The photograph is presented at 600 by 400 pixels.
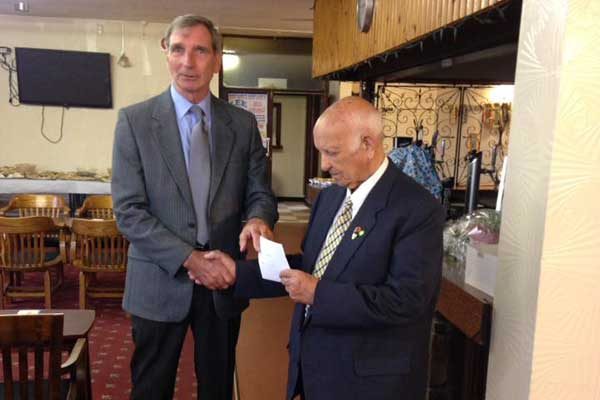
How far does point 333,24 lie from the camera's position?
386 cm

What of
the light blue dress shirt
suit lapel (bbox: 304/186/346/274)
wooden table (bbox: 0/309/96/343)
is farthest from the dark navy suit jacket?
wooden table (bbox: 0/309/96/343)

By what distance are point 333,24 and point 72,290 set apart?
323 cm

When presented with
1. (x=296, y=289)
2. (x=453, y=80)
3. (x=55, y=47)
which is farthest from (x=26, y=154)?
(x=296, y=289)

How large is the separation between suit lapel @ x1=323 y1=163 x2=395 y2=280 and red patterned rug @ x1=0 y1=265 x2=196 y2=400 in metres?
1.91

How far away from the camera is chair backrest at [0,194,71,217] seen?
475 cm

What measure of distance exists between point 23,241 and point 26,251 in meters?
0.18

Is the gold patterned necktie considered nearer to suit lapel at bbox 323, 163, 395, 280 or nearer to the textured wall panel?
suit lapel at bbox 323, 163, 395, 280

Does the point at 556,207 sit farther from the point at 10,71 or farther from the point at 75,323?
the point at 10,71

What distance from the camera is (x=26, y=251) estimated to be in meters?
3.96

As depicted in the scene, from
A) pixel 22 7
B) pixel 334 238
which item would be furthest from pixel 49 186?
pixel 334 238

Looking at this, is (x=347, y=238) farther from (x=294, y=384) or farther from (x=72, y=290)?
(x=72, y=290)

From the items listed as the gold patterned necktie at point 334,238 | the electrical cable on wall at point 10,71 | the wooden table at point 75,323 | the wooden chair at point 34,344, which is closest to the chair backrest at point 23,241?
the wooden table at point 75,323

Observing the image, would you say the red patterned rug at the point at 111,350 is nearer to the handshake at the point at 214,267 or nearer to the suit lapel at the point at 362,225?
the handshake at the point at 214,267

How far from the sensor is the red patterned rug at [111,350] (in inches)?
116
